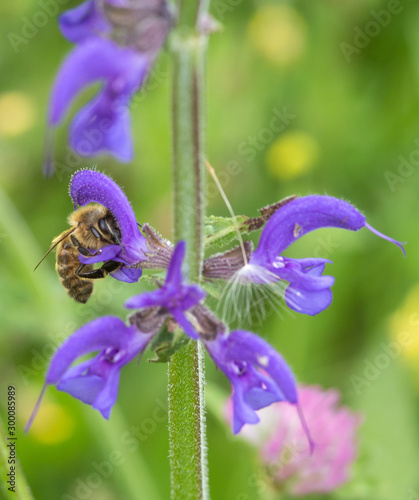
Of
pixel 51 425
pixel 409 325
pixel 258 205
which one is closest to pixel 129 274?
pixel 51 425

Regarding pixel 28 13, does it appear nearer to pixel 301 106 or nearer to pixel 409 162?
pixel 301 106

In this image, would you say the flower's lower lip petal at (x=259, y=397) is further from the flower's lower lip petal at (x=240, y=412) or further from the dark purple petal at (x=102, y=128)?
the dark purple petal at (x=102, y=128)

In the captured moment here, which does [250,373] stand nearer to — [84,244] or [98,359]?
[98,359]

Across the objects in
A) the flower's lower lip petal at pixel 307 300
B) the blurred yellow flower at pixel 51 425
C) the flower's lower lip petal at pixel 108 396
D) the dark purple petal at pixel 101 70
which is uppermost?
the dark purple petal at pixel 101 70

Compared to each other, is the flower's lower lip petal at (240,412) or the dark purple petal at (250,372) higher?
the dark purple petal at (250,372)

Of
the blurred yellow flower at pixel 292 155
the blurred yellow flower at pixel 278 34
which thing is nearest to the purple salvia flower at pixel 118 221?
the blurred yellow flower at pixel 292 155

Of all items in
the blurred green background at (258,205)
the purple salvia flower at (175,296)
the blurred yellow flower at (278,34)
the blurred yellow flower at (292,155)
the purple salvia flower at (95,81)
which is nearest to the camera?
the purple salvia flower at (95,81)
